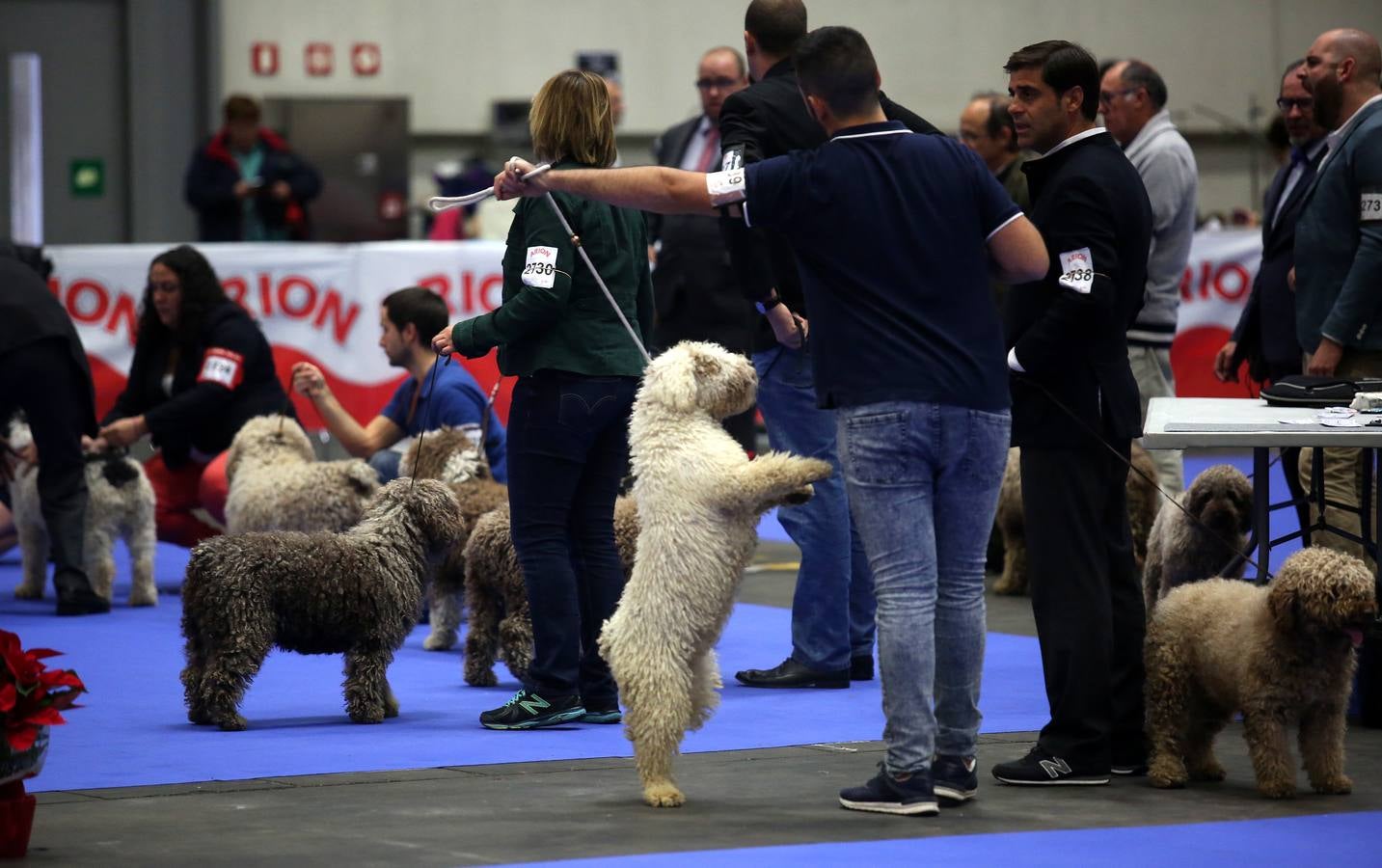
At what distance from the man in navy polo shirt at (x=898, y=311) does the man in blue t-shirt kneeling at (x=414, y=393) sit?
9.54ft

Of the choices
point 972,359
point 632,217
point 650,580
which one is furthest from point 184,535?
point 972,359

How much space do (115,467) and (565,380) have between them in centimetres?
331

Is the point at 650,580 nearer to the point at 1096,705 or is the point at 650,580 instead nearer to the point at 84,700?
the point at 1096,705

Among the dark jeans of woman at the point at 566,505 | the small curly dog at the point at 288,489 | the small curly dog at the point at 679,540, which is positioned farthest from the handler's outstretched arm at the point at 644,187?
the small curly dog at the point at 288,489

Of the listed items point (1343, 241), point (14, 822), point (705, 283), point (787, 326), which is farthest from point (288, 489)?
point (1343, 241)

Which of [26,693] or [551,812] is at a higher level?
[26,693]

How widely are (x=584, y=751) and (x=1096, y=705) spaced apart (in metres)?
1.24

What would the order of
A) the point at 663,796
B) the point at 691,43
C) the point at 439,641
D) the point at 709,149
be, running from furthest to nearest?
the point at 691,43 → the point at 709,149 → the point at 439,641 → the point at 663,796

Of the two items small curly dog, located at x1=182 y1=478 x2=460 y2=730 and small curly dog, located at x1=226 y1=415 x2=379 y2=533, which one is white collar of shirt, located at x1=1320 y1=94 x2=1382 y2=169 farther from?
small curly dog, located at x1=226 y1=415 x2=379 y2=533

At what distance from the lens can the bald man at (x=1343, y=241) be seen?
530 centimetres

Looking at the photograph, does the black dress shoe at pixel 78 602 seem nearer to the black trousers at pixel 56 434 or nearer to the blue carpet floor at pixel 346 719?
the black trousers at pixel 56 434

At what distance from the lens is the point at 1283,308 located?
595 centimetres

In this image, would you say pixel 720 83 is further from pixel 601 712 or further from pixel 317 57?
pixel 317 57

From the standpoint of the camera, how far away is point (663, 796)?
3822mm
